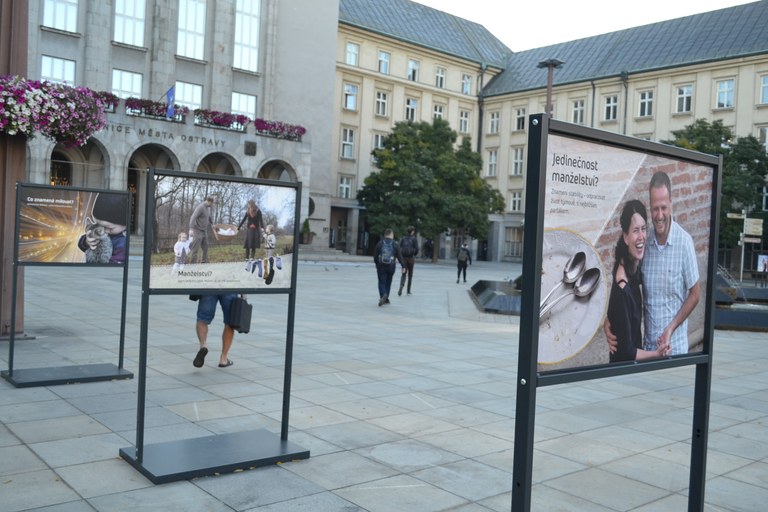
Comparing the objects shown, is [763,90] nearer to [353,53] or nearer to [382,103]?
[382,103]

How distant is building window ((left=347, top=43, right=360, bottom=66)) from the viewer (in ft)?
187

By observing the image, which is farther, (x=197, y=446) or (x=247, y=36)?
(x=247, y=36)

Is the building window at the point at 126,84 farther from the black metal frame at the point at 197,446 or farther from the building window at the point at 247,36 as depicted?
the black metal frame at the point at 197,446

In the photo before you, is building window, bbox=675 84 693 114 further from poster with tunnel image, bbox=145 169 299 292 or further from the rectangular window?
poster with tunnel image, bbox=145 169 299 292

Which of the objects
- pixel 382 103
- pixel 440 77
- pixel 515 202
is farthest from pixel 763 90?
pixel 382 103

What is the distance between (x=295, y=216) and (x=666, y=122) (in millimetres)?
54886

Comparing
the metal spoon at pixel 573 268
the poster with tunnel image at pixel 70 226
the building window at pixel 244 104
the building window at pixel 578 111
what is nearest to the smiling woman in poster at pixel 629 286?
the metal spoon at pixel 573 268

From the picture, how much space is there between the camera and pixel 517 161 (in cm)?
6488

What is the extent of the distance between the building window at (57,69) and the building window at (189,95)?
5514 mm

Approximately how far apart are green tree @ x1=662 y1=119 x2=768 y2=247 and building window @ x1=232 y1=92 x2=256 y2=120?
2563 cm

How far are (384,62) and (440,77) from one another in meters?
6.46

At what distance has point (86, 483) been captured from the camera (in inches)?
181

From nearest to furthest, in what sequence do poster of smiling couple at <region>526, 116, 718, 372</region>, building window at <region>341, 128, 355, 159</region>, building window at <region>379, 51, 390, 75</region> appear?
poster of smiling couple at <region>526, 116, 718, 372</region> → building window at <region>341, 128, 355, 159</region> → building window at <region>379, 51, 390, 75</region>

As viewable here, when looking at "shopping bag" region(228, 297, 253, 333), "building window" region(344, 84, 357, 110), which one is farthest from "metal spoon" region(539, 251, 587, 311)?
"building window" region(344, 84, 357, 110)
